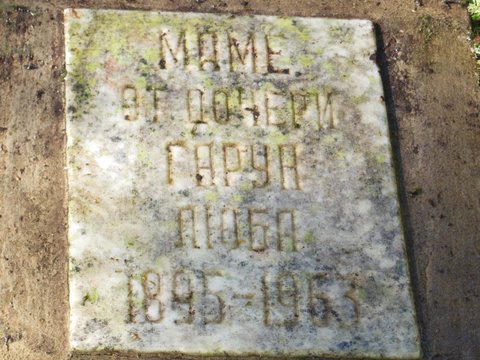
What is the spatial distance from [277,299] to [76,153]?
2.77ft

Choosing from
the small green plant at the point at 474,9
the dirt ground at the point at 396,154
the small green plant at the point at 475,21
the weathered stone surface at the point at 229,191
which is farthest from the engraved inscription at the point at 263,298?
the small green plant at the point at 474,9

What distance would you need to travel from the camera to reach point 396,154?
10.1 ft

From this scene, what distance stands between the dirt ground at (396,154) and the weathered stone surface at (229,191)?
8 centimetres

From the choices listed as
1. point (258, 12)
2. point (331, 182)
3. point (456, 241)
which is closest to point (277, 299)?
point (331, 182)

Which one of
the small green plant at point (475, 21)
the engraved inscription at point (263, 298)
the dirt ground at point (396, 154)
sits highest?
the small green plant at point (475, 21)

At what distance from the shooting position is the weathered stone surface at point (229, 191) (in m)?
2.72

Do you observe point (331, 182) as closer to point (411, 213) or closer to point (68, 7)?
point (411, 213)

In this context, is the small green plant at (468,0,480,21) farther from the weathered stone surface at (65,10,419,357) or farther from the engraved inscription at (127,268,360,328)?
the engraved inscription at (127,268,360,328)

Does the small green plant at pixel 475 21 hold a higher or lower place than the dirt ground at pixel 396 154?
higher

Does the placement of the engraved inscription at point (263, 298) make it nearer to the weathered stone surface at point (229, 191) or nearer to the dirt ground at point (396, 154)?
the weathered stone surface at point (229, 191)

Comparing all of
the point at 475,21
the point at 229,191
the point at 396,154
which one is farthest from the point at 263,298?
the point at 475,21

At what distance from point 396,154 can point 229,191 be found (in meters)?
0.67

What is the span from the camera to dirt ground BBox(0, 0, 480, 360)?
2.72m

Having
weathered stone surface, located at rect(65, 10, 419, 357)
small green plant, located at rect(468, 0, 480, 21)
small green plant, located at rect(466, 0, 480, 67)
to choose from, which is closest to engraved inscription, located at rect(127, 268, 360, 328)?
weathered stone surface, located at rect(65, 10, 419, 357)
